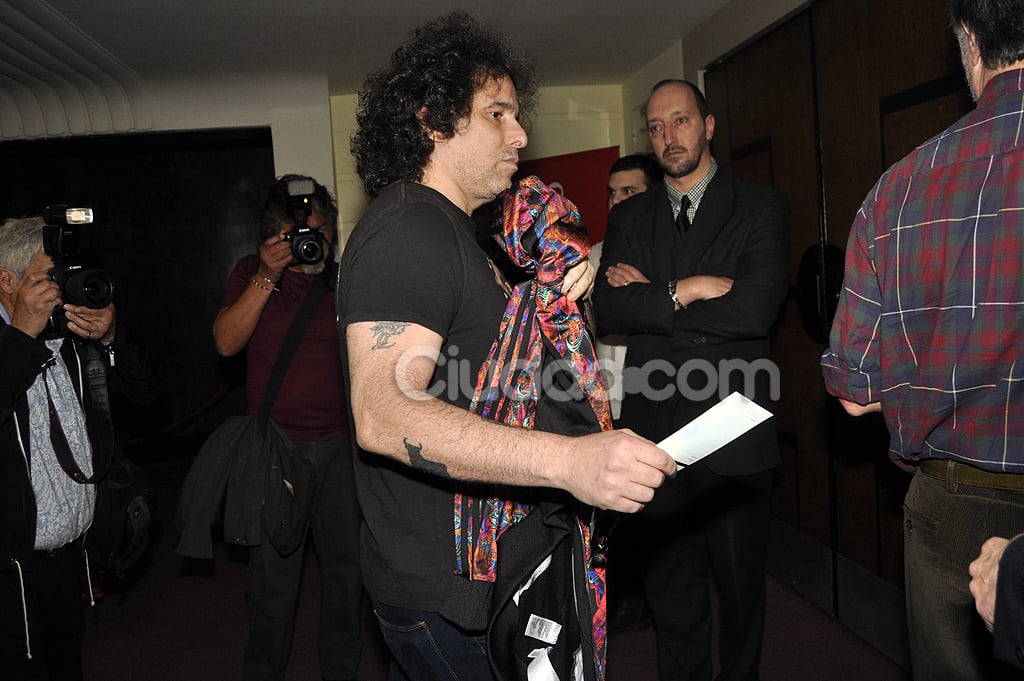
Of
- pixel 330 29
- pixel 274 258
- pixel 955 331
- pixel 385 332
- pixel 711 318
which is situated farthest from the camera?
pixel 330 29

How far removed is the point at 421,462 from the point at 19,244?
1.63 m

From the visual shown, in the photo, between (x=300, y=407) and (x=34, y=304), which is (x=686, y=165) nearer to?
(x=300, y=407)

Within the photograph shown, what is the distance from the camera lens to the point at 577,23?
4.26 metres

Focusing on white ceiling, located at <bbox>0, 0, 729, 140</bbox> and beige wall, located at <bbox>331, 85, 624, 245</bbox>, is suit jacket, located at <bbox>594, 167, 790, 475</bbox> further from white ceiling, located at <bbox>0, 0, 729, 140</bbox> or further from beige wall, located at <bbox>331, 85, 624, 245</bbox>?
beige wall, located at <bbox>331, 85, 624, 245</bbox>

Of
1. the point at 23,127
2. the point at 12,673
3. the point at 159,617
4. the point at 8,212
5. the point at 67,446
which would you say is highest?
the point at 23,127

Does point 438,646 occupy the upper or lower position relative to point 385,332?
lower

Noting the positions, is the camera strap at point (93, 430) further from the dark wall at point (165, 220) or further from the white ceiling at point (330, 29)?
the dark wall at point (165, 220)

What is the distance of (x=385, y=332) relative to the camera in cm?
128

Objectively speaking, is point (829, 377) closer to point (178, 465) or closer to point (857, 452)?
point (857, 452)

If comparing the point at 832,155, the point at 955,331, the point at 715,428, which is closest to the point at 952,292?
the point at 955,331

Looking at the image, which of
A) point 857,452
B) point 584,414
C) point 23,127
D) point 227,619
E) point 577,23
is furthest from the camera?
point 23,127

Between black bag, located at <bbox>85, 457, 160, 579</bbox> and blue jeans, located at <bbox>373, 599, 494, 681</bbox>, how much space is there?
1218 millimetres

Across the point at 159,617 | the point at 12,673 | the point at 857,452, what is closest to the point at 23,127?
the point at 159,617

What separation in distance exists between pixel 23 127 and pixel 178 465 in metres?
2.62
